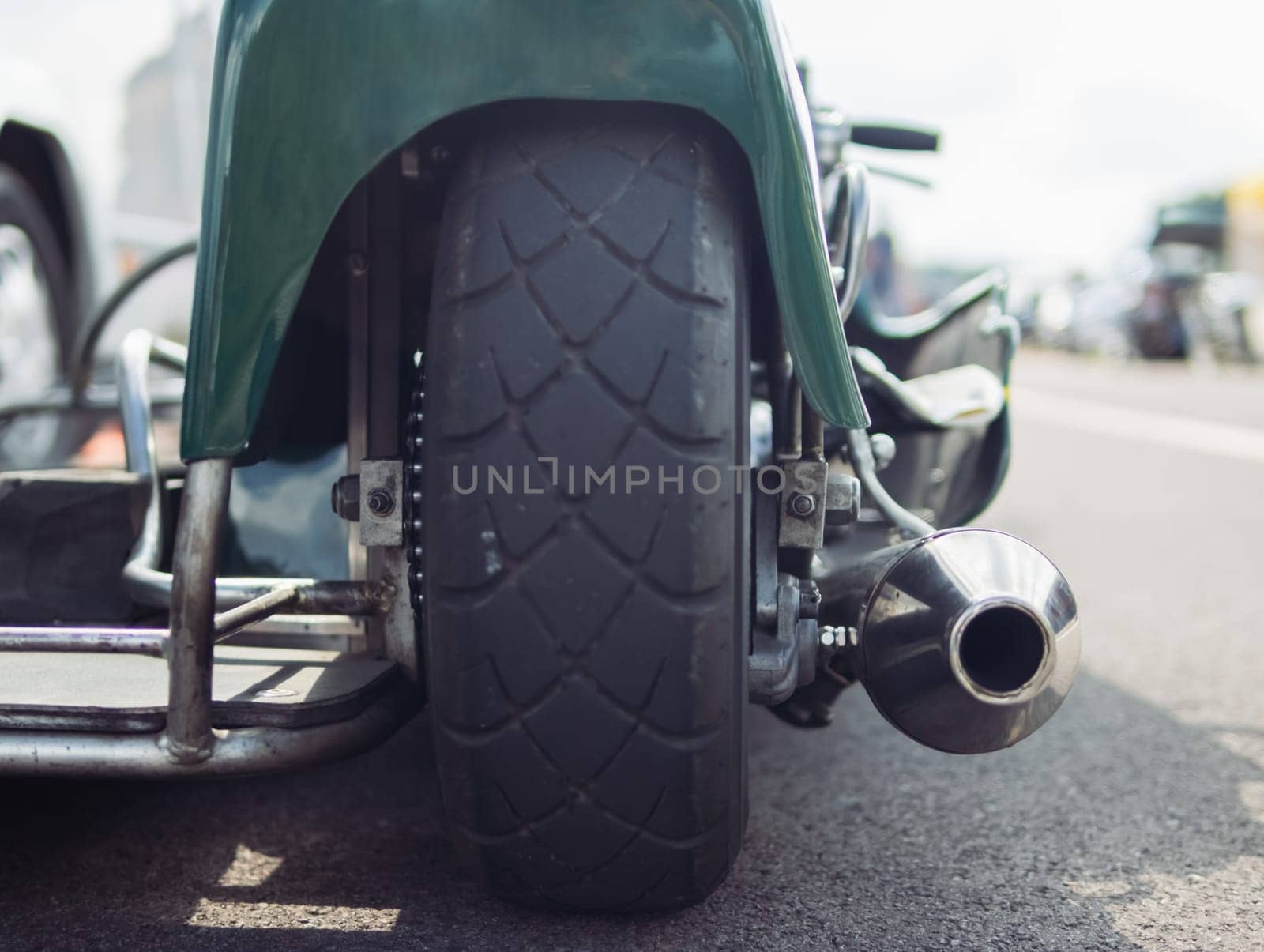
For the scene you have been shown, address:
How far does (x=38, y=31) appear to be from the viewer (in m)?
4.09

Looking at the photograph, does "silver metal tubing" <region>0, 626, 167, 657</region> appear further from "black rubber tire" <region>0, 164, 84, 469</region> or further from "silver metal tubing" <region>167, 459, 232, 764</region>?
"black rubber tire" <region>0, 164, 84, 469</region>

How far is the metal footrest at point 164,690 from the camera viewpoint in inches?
50.4

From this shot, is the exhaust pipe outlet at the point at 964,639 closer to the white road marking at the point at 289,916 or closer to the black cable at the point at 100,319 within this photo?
the white road marking at the point at 289,916

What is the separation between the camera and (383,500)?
139cm

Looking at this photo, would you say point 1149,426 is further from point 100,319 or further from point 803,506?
point 803,506

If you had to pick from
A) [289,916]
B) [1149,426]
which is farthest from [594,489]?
[1149,426]

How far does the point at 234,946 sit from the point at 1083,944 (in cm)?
104

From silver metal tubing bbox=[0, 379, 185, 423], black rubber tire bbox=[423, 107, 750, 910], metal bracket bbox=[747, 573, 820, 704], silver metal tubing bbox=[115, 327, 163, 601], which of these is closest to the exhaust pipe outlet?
metal bracket bbox=[747, 573, 820, 704]

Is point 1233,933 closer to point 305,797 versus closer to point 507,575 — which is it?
point 507,575

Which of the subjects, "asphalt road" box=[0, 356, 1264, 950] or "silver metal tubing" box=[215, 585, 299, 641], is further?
"asphalt road" box=[0, 356, 1264, 950]

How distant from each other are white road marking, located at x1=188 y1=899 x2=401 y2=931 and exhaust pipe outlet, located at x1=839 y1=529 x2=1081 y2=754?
0.69 m

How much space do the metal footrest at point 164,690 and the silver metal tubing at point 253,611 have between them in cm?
8

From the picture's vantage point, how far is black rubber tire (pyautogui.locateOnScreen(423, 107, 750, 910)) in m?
1.21

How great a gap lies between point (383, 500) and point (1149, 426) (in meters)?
7.73
